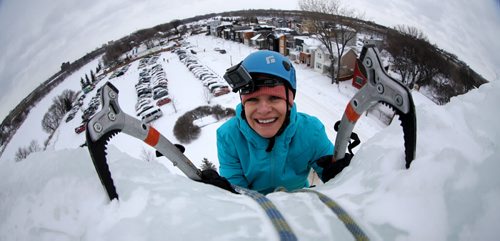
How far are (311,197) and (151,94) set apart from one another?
2449cm

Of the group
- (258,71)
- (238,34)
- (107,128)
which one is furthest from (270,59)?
(238,34)

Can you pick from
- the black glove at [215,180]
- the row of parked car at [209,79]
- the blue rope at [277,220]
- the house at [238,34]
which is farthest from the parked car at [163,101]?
the house at [238,34]

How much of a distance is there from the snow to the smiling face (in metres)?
0.97

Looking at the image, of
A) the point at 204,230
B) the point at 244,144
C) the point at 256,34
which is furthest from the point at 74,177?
the point at 256,34

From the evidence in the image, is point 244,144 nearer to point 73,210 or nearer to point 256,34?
point 73,210

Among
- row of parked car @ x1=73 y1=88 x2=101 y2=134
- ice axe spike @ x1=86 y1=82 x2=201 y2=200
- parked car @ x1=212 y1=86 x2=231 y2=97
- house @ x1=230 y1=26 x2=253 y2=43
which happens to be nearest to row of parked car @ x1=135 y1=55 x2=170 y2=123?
row of parked car @ x1=73 y1=88 x2=101 y2=134

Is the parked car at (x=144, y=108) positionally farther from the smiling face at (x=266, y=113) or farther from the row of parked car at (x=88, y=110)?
the smiling face at (x=266, y=113)

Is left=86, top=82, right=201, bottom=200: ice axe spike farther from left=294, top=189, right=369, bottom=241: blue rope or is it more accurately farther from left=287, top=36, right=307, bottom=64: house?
left=287, top=36, right=307, bottom=64: house

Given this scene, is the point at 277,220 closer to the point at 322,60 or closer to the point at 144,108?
the point at 144,108

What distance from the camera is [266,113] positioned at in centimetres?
217

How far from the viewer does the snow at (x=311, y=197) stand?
88 cm

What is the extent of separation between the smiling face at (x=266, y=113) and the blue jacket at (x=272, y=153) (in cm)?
12

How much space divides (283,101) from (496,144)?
1490mm

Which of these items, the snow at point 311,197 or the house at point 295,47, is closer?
the snow at point 311,197
